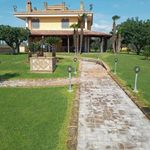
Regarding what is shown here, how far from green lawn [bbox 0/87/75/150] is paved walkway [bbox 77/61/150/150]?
21.7 inches

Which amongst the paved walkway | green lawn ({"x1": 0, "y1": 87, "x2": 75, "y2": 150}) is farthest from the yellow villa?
the paved walkway

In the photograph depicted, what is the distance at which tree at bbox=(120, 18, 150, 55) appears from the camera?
42.9m

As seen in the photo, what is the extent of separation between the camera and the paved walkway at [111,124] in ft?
20.4

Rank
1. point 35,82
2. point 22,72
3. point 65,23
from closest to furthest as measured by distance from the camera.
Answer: point 35,82 < point 22,72 < point 65,23

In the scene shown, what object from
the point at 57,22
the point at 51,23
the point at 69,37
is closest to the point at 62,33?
the point at 69,37

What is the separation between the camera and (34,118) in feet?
26.2

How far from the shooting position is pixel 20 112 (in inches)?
341

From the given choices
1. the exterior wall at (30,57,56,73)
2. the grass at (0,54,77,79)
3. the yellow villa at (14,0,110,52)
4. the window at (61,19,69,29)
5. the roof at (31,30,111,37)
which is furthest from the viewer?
the window at (61,19,69,29)

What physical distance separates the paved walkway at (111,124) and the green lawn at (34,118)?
0.55 m

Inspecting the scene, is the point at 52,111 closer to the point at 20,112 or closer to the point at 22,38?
the point at 20,112

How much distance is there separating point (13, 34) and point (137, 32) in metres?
20.5

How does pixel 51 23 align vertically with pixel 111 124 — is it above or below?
above

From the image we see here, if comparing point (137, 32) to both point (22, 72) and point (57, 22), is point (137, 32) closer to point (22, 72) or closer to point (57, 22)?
point (57, 22)

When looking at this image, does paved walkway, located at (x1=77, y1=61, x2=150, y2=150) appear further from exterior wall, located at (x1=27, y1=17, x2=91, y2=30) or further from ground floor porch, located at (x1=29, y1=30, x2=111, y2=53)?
exterior wall, located at (x1=27, y1=17, x2=91, y2=30)
